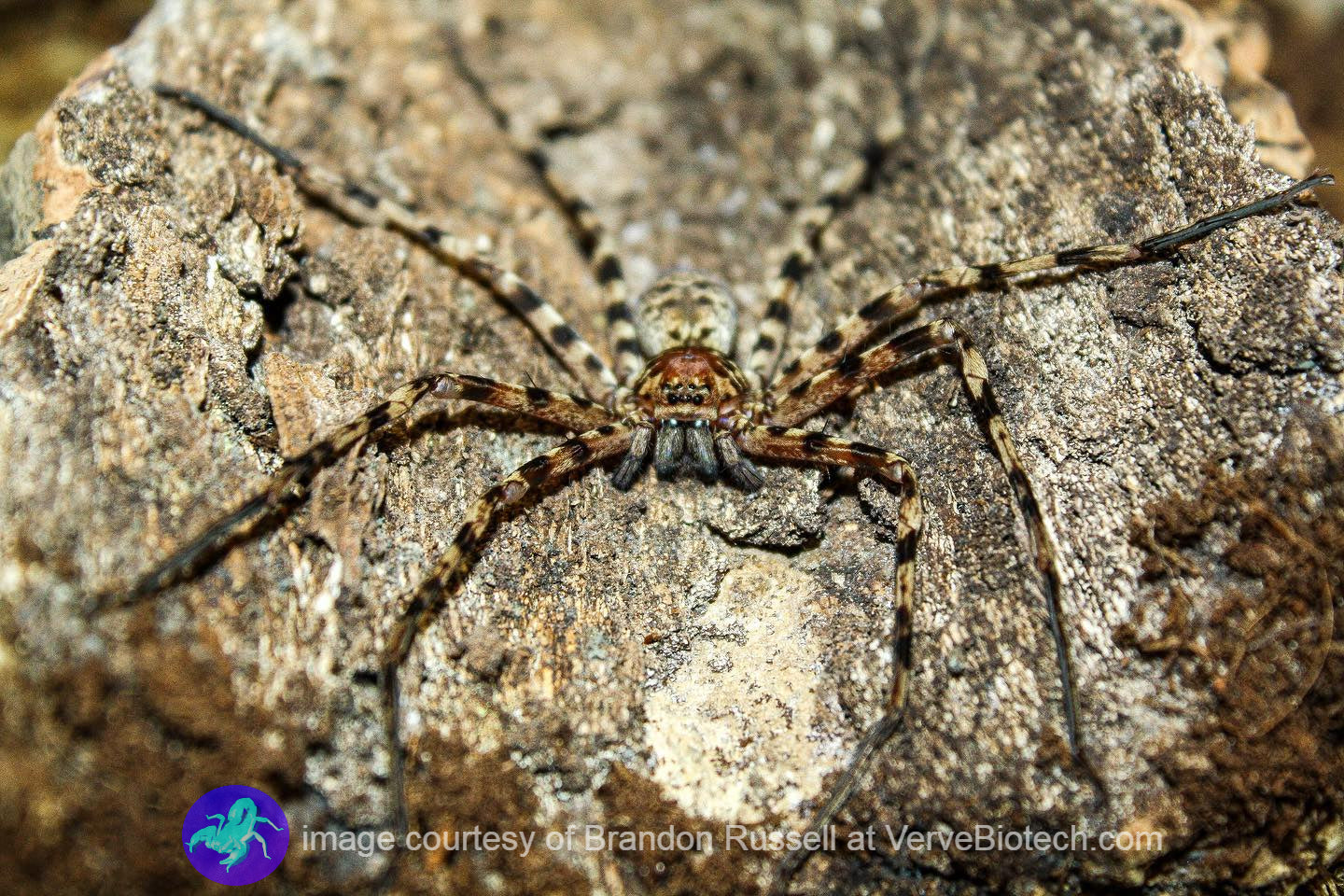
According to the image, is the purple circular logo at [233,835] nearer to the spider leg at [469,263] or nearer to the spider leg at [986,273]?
the spider leg at [469,263]

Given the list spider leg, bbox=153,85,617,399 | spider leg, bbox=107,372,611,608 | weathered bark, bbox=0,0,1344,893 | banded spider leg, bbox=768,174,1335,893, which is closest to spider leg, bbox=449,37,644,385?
spider leg, bbox=153,85,617,399

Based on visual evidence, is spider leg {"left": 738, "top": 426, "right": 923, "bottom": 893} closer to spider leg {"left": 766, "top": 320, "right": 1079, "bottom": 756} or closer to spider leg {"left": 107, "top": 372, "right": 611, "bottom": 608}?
spider leg {"left": 766, "top": 320, "right": 1079, "bottom": 756}

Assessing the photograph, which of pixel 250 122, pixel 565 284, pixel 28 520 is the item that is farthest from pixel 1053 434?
pixel 250 122

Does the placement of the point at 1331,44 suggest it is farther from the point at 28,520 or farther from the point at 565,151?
the point at 28,520

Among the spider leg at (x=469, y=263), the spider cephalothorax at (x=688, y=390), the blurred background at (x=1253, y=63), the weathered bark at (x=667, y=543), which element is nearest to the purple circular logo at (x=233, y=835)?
the weathered bark at (x=667, y=543)

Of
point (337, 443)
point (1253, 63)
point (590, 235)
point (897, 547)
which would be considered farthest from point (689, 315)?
point (1253, 63)
